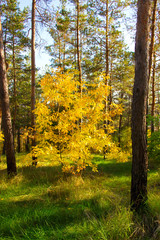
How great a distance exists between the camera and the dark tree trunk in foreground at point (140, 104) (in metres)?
3.22

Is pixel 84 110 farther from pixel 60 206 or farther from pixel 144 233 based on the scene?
pixel 144 233

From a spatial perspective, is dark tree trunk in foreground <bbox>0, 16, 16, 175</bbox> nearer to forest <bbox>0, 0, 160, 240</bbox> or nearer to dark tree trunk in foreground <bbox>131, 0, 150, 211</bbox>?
forest <bbox>0, 0, 160, 240</bbox>

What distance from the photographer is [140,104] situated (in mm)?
3250

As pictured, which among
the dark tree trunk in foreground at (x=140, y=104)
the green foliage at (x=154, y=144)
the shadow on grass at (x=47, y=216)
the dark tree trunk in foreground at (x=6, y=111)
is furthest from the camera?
the green foliage at (x=154, y=144)

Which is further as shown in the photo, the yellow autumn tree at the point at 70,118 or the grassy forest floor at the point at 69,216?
the yellow autumn tree at the point at 70,118

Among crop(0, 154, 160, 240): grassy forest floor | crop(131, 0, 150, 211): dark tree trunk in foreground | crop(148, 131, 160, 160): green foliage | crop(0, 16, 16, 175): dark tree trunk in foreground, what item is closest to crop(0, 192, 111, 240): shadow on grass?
crop(0, 154, 160, 240): grassy forest floor

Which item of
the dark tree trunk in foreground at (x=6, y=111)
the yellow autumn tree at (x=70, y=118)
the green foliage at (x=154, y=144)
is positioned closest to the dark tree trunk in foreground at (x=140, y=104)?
the yellow autumn tree at (x=70, y=118)

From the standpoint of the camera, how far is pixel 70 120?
17.5ft

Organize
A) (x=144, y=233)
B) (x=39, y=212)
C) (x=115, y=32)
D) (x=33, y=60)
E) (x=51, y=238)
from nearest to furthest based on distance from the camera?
(x=51, y=238) → (x=144, y=233) → (x=39, y=212) → (x=33, y=60) → (x=115, y=32)

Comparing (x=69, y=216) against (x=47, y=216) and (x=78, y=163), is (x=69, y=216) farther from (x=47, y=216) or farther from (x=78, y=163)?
(x=78, y=163)

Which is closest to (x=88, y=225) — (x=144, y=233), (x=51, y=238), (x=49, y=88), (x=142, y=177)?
(x=51, y=238)

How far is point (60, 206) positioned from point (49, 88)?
3.26 m

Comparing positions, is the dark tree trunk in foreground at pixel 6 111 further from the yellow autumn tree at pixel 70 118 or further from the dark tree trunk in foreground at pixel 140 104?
the dark tree trunk in foreground at pixel 140 104

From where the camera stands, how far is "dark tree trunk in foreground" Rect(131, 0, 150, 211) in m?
3.22
